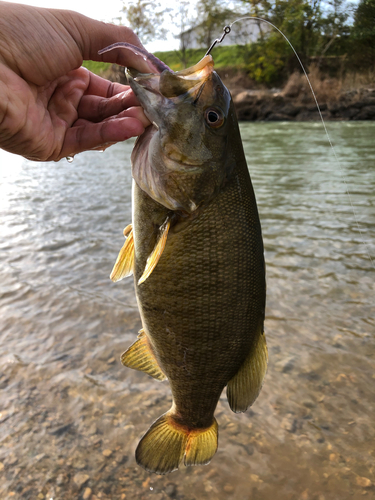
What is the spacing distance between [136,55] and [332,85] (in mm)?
34091

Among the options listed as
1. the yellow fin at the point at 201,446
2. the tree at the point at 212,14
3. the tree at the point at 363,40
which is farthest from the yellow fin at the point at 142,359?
the tree at the point at 212,14

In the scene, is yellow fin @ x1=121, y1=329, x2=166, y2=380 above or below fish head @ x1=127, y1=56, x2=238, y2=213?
below

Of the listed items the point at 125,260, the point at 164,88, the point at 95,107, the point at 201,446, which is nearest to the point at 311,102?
the point at 95,107

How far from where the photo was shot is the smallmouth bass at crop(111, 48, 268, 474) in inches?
70.5

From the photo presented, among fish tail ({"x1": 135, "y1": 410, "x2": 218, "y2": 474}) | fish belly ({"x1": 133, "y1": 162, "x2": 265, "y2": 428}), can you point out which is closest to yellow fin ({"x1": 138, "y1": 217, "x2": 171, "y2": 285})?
fish belly ({"x1": 133, "y1": 162, "x2": 265, "y2": 428})

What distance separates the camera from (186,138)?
1.80m

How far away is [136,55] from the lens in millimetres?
1830

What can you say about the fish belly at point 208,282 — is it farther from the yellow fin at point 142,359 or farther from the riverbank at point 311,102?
the riverbank at point 311,102

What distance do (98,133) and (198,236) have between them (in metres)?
0.89

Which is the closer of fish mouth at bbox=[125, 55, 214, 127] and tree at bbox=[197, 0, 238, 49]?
fish mouth at bbox=[125, 55, 214, 127]

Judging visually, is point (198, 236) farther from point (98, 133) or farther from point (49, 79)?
point (49, 79)

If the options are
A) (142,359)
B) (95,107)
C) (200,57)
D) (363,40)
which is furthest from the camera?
(200,57)

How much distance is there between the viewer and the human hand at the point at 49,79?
1875 mm

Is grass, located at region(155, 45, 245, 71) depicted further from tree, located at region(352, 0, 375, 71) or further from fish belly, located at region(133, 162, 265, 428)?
fish belly, located at region(133, 162, 265, 428)
